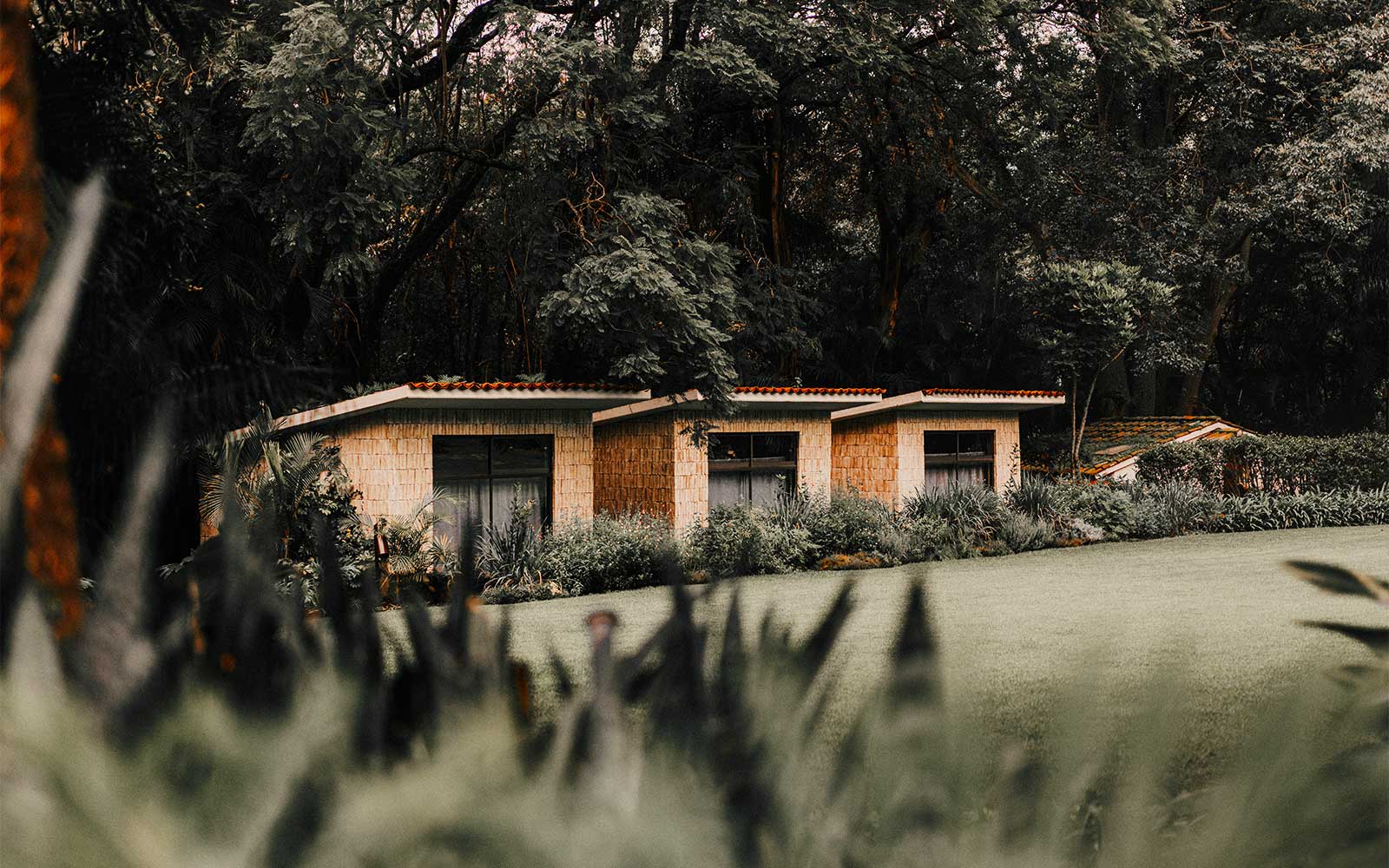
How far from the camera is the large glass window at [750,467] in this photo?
69.8 ft

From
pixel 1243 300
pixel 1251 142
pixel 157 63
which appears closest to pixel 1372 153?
pixel 1251 142

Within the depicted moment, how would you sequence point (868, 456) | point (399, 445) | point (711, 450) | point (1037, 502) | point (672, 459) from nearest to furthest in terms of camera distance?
point (399, 445) → point (672, 459) → point (711, 450) → point (1037, 502) → point (868, 456)

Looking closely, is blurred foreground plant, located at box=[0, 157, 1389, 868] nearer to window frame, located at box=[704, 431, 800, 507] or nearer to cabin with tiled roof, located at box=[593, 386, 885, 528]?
cabin with tiled roof, located at box=[593, 386, 885, 528]

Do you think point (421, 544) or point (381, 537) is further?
point (421, 544)

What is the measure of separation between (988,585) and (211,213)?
12.7 meters

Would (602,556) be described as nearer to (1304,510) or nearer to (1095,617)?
(1304,510)


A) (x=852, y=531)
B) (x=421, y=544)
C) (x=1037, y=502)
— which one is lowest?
(x=852, y=531)

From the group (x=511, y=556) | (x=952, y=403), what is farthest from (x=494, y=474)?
(x=952, y=403)

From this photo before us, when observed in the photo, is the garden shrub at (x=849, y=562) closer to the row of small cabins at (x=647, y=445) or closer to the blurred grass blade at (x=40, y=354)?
the row of small cabins at (x=647, y=445)

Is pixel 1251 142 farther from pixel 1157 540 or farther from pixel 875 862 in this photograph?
pixel 875 862

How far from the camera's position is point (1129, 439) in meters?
29.7

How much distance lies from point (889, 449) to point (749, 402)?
167 inches

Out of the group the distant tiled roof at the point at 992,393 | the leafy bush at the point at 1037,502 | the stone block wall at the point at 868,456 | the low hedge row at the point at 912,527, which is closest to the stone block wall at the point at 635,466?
the low hedge row at the point at 912,527

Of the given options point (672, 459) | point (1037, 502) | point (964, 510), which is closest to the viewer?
point (672, 459)
